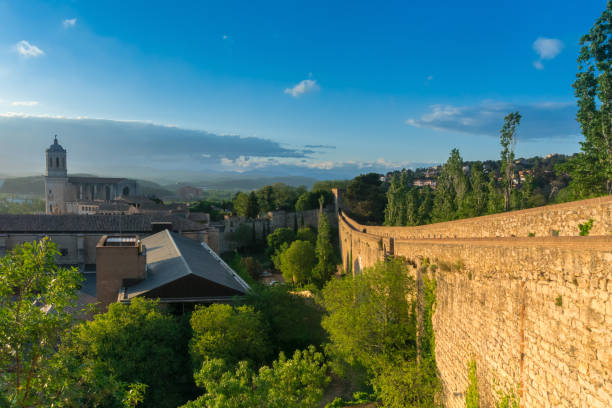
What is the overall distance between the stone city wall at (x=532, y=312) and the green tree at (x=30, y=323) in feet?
24.6

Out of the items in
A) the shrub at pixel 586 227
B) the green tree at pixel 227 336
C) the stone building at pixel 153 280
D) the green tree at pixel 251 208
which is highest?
the shrub at pixel 586 227

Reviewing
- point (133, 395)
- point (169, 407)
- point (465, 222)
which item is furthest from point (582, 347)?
point (169, 407)

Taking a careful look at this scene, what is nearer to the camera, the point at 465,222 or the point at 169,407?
the point at 465,222

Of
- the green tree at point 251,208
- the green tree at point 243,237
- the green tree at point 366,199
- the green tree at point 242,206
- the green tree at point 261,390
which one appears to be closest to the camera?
the green tree at point 261,390

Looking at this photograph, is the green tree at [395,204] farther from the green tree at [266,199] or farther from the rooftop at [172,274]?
the green tree at [266,199]

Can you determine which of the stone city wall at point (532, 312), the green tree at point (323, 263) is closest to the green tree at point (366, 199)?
the green tree at point (323, 263)

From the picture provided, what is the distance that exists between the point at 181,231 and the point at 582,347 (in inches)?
1423

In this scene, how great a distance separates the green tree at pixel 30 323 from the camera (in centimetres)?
586

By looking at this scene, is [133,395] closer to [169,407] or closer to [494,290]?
[494,290]

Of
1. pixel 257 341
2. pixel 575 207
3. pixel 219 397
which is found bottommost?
pixel 257 341

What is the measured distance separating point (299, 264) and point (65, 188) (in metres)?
66.9

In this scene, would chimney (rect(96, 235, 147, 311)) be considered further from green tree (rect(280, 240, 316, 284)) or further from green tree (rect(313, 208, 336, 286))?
green tree (rect(313, 208, 336, 286))

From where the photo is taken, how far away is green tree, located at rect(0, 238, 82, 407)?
5855 millimetres

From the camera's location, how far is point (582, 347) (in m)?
4.72
